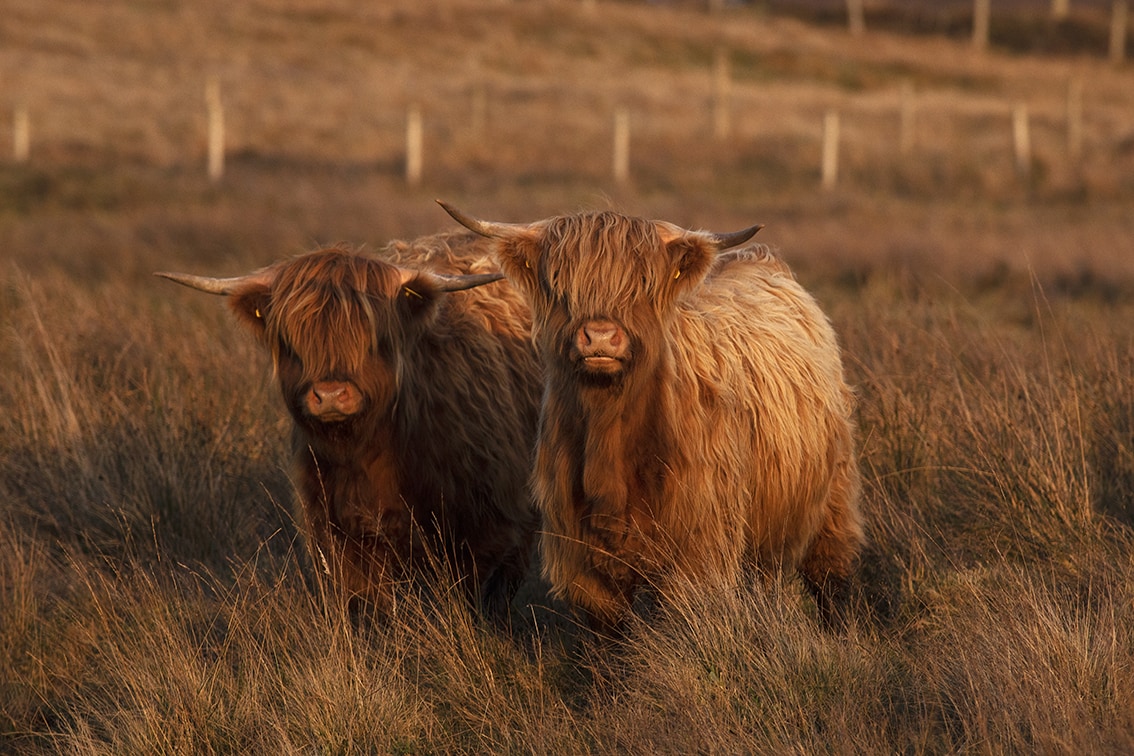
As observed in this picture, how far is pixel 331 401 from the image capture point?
405 cm

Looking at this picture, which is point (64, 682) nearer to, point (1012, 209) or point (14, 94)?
point (1012, 209)

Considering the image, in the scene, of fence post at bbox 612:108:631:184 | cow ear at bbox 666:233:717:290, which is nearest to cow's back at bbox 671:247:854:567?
cow ear at bbox 666:233:717:290

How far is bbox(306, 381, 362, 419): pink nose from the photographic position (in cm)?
405

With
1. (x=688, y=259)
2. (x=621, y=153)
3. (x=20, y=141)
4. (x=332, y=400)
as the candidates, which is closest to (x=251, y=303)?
(x=332, y=400)

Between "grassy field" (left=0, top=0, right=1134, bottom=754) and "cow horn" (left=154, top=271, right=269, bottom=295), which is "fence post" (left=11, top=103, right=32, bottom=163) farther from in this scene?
"cow horn" (left=154, top=271, right=269, bottom=295)

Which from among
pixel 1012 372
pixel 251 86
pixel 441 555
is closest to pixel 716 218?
pixel 1012 372

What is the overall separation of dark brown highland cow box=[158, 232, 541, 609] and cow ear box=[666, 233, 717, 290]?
2.47 feet

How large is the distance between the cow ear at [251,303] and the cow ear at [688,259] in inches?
56.0

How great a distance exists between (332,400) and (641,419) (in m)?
0.97

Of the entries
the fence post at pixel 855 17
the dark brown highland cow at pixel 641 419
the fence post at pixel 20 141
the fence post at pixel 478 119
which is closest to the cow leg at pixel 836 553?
the dark brown highland cow at pixel 641 419

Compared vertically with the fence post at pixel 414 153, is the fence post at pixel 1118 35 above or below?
above

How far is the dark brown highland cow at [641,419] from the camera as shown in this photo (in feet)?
12.5

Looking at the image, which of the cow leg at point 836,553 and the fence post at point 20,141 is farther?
the fence post at point 20,141

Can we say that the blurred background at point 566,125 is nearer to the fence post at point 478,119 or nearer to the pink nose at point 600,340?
the fence post at point 478,119
